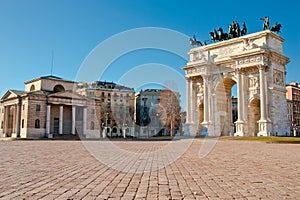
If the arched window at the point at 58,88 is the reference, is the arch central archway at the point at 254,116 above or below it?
below

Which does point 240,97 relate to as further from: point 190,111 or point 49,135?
point 49,135

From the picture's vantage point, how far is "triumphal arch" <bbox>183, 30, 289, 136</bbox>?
141 ft

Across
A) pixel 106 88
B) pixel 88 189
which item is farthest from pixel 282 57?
pixel 106 88

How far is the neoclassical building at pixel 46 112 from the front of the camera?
5359 centimetres

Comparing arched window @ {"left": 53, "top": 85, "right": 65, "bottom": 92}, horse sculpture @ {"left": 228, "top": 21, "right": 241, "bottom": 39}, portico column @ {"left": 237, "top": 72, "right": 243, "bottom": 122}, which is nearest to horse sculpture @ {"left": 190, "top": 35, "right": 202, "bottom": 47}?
horse sculpture @ {"left": 228, "top": 21, "right": 241, "bottom": 39}

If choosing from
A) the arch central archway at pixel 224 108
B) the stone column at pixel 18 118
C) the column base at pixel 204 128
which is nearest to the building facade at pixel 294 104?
the arch central archway at pixel 224 108

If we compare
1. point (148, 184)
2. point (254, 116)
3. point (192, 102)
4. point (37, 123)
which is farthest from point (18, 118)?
point (148, 184)

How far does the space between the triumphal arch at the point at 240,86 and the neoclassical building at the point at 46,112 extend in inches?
855

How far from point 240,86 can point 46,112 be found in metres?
34.2

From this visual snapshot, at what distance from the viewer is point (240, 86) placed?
45.6 metres

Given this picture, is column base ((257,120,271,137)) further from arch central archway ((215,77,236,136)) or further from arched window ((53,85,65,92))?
arched window ((53,85,65,92))

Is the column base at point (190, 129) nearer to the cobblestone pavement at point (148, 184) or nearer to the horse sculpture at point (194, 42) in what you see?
the horse sculpture at point (194, 42)

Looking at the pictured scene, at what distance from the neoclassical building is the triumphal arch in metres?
21.7

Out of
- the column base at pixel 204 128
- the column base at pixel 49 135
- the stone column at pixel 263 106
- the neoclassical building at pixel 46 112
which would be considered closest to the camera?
the stone column at pixel 263 106
